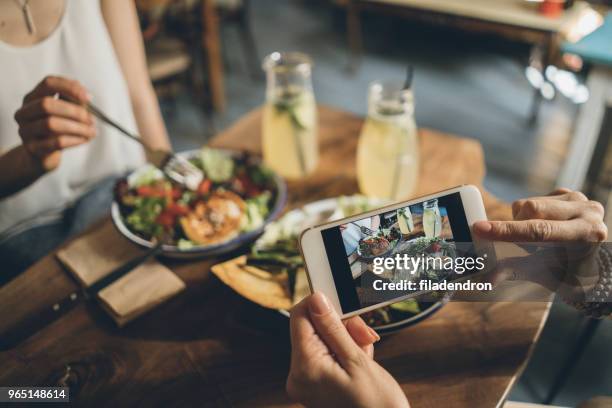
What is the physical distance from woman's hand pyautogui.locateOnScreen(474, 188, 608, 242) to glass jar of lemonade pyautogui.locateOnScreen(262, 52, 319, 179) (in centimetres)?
58

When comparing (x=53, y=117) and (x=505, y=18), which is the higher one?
(x=53, y=117)

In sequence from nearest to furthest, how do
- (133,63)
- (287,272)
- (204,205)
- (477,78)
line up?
(287,272) < (204,205) < (133,63) < (477,78)

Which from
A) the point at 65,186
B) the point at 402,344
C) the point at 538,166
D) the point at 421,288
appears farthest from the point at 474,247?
the point at 538,166

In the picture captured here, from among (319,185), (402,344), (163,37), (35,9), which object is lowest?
(402,344)

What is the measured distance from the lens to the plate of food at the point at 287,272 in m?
0.84

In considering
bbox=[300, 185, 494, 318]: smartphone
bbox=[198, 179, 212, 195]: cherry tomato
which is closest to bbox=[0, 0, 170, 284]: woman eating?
bbox=[198, 179, 212, 195]: cherry tomato

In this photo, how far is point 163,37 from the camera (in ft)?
9.57

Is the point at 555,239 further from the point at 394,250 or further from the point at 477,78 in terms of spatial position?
the point at 477,78

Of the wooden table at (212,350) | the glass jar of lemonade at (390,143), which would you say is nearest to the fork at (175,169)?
the wooden table at (212,350)

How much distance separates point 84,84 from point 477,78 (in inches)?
131

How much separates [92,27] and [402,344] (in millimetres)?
1172

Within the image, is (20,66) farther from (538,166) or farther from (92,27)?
(538,166)

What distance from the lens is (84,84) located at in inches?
52.7

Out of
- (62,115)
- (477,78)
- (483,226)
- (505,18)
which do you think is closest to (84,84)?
(62,115)
